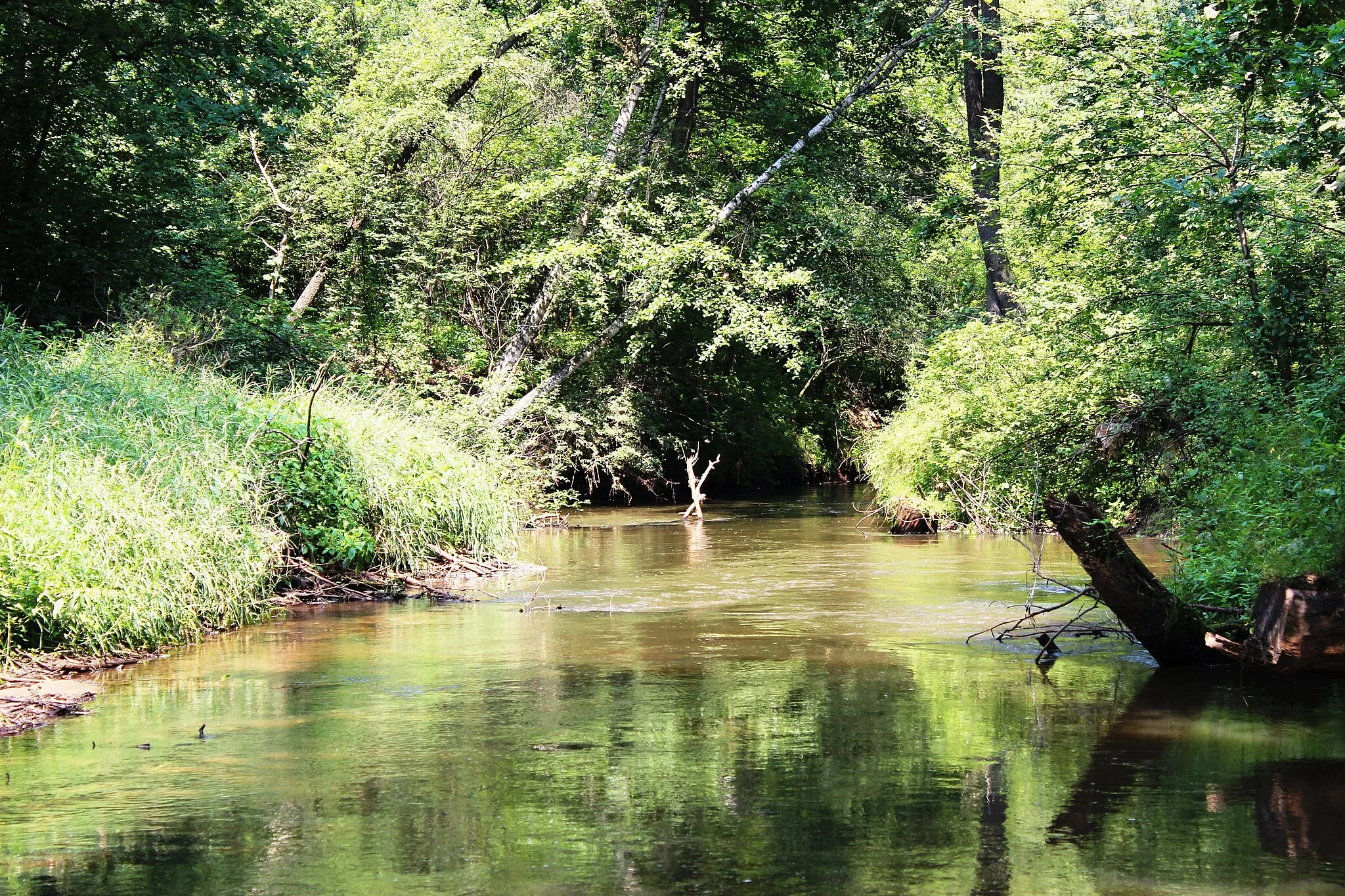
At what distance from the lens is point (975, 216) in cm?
2119

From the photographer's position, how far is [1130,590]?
9820 millimetres

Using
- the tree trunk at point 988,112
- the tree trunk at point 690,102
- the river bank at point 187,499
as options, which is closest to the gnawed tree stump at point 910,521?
the tree trunk at point 988,112

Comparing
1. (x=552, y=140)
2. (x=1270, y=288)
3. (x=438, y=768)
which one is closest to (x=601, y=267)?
(x=552, y=140)

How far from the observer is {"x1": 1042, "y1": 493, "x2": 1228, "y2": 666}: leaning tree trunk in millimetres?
9586

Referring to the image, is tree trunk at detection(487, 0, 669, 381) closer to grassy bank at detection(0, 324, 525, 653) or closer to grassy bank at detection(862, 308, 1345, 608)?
grassy bank at detection(0, 324, 525, 653)

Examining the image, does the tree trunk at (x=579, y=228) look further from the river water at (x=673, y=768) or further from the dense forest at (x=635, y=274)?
the river water at (x=673, y=768)

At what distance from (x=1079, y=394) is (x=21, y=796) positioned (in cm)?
1089

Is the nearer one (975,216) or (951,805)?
(951,805)

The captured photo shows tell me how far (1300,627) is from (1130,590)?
1.19m

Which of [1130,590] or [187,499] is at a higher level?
[187,499]

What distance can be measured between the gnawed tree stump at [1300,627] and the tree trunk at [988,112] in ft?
42.4

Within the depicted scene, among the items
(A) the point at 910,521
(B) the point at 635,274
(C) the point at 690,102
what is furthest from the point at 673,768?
(C) the point at 690,102

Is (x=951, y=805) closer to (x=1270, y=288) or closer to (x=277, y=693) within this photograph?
(x=277, y=693)

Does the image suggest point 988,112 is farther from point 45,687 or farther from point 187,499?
point 45,687
